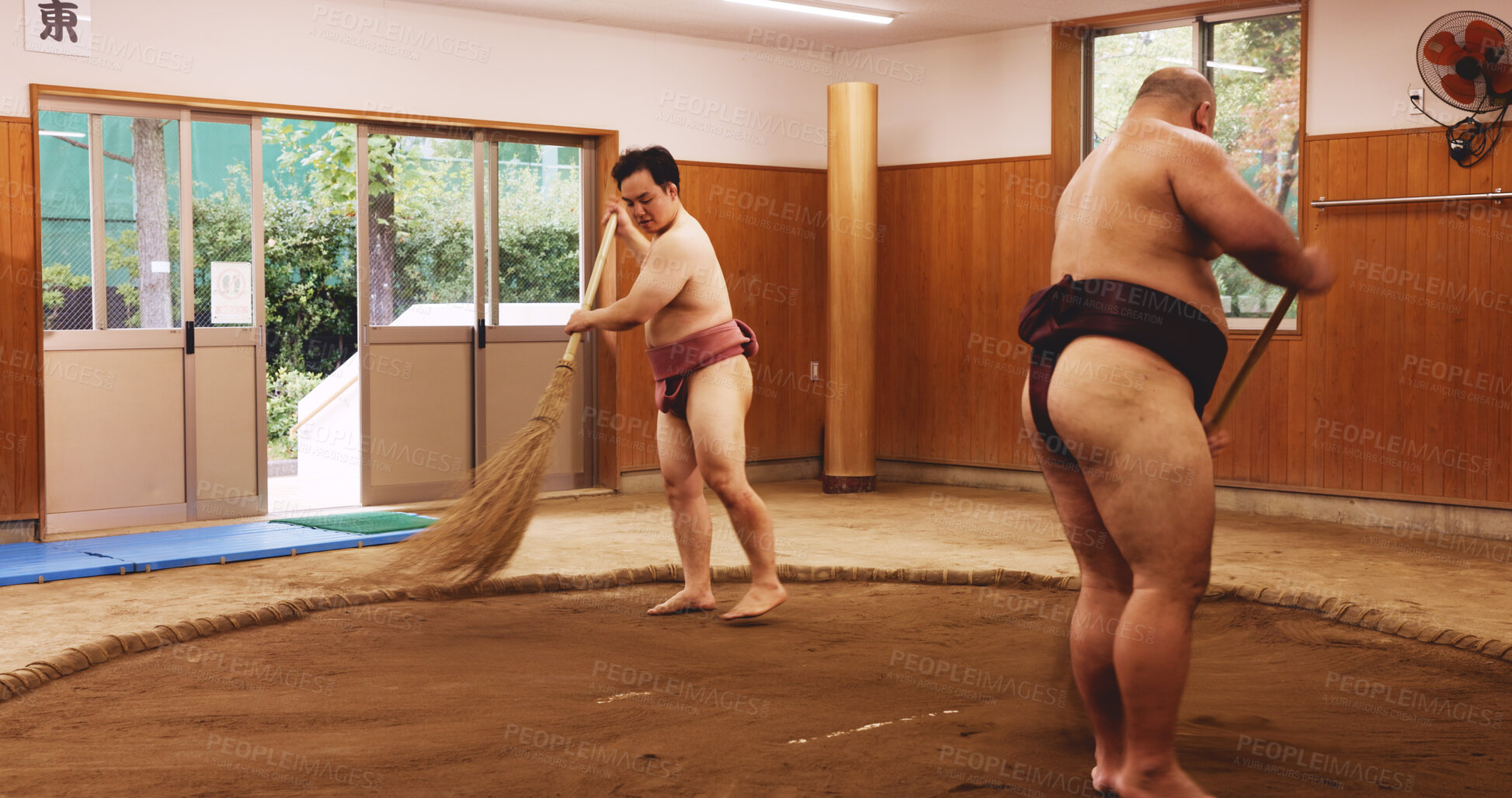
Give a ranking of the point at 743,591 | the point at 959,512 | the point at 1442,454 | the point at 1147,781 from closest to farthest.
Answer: the point at 1147,781 < the point at 743,591 < the point at 1442,454 < the point at 959,512

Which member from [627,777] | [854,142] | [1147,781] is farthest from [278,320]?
[1147,781]

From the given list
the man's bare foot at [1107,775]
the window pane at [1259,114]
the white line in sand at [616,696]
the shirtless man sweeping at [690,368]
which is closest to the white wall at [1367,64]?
the window pane at [1259,114]

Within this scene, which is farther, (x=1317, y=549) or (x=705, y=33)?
(x=705, y=33)

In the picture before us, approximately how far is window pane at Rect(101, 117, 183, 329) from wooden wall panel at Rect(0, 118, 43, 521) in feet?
1.03

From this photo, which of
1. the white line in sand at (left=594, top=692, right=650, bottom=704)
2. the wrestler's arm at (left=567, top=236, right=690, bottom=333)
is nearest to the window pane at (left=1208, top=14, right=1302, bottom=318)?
the wrestler's arm at (left=567, top=236, right=690, bottom=333)

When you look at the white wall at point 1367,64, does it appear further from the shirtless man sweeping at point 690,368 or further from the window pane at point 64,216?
the window pane at point 64,216

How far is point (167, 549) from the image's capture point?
455 cm

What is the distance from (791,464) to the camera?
23.7 ft

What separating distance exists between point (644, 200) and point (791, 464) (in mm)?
3798

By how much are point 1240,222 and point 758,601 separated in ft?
6.71

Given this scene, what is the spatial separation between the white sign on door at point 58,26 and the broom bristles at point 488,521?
9.34 ft

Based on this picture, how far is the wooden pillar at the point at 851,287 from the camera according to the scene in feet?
21.2

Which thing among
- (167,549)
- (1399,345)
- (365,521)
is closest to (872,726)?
(167,549)

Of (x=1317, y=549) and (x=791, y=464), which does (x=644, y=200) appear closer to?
(x=1317, y=549)
